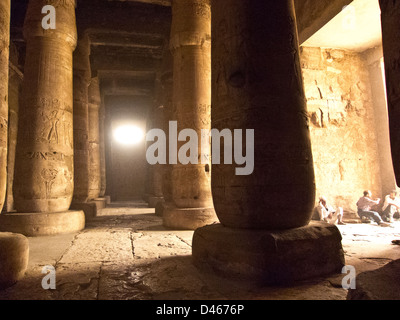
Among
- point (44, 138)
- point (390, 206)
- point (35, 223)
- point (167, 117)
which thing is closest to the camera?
point (35, 223)

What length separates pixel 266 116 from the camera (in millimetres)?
2500

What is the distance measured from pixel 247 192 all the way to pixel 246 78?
3.42 ft

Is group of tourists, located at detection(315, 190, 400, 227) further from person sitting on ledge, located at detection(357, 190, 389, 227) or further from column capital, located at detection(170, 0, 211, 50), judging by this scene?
column capital, located at detection(170, 0, 211, 50)

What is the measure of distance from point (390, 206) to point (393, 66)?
5510 mm

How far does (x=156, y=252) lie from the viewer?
3.45m

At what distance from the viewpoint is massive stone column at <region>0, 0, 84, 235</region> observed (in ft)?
16.1

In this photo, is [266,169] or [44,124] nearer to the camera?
[266,169]

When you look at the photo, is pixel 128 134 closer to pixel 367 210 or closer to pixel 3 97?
pixel 367 210

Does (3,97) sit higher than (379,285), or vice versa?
(3,97)

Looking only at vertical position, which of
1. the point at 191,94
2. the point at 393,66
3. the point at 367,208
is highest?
the point at 191,94

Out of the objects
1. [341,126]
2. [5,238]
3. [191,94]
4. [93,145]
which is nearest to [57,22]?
[191,94]

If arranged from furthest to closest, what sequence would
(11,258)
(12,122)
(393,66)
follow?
1. (12,122)
2. (11,258)
3. (393,66)

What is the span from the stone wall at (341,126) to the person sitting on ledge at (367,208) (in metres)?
0.30
